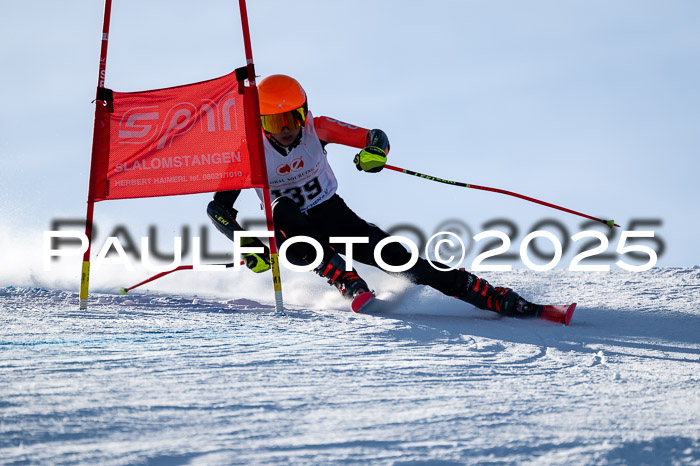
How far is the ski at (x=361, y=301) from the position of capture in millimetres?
4766

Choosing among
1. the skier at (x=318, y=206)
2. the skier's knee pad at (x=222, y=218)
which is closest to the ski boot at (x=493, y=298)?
the skier at (x=318, y=206)

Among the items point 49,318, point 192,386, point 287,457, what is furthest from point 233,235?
point 287,457

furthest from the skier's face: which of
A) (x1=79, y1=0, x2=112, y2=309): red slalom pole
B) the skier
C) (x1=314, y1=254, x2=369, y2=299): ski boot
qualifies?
(x1=79, y1=0, x2=112, y2=309): red slalom pole

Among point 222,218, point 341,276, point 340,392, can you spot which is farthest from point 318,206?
point 340,392

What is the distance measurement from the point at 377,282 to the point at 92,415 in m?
4.52

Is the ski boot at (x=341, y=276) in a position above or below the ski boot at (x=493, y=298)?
above

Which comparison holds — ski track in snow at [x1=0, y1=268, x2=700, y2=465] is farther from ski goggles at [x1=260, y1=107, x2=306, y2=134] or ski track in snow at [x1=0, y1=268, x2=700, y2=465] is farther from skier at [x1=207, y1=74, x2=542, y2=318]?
ski goggles at [x1=260, y1=107, x2=306, y2=134]

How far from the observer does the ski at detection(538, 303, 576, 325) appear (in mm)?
4494

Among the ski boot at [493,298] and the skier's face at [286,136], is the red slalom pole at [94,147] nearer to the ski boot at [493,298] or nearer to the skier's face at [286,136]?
the skier's face at [286,136]

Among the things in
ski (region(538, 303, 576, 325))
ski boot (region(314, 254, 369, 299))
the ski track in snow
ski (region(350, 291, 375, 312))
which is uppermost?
ski boot (region(314, 254, 369, 299))

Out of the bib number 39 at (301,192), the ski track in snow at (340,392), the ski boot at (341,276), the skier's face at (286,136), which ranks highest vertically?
the skier's face at (286,136)

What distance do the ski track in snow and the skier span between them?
0.78m

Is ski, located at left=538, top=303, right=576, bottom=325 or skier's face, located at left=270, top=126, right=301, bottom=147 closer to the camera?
ski, located at left=538, top=303, right=576, bottom=325

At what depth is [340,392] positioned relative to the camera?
2189mm
